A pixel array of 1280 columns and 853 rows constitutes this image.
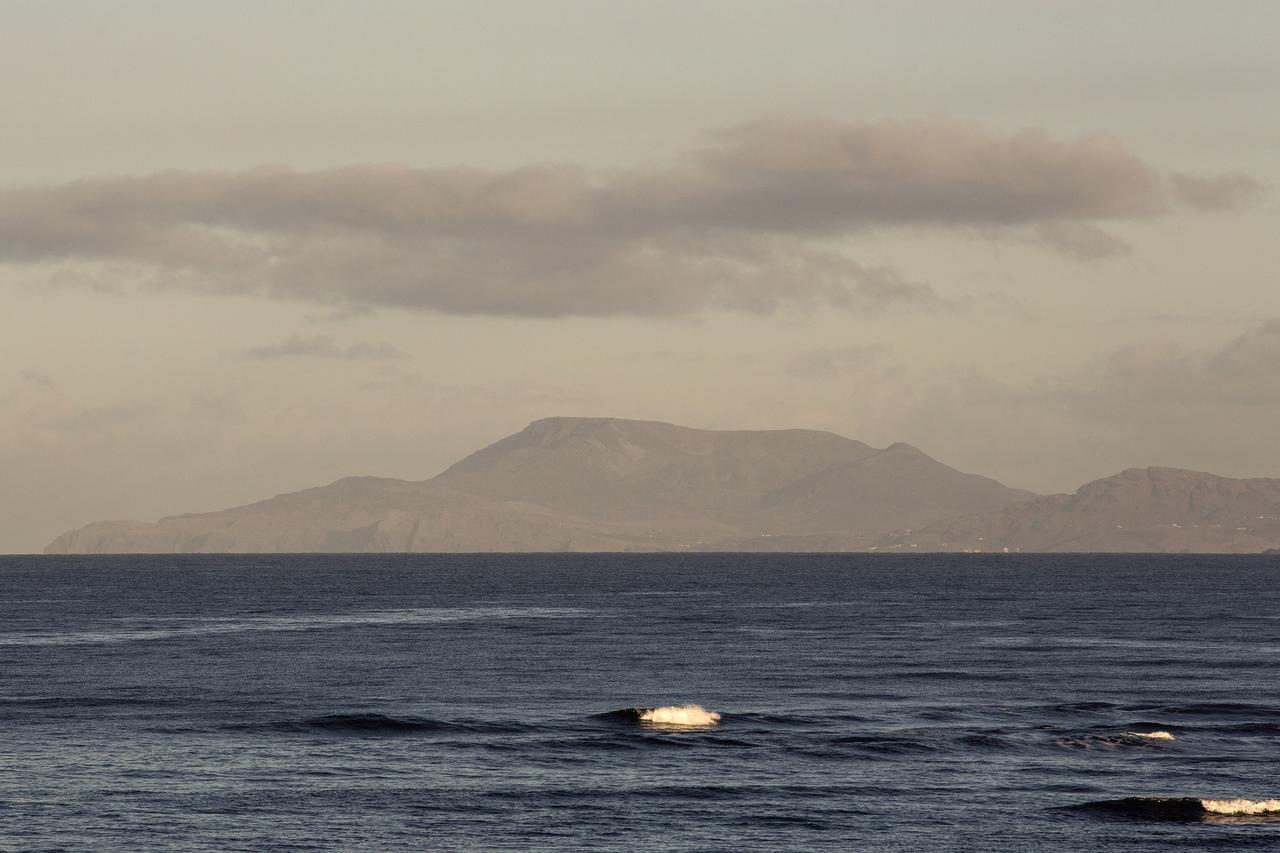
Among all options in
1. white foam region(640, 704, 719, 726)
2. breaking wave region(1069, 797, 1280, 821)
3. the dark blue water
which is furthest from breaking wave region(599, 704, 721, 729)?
breaking wave region(1069, 797, 1280, 821)

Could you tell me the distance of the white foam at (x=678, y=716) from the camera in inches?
3063

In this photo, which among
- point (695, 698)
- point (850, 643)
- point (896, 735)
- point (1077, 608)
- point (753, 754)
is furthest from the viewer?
point (1077, 608)

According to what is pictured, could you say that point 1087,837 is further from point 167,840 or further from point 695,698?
point 695,698

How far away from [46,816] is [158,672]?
51.2 metres

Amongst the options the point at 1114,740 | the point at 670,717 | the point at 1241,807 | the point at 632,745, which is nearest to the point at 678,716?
the point at 670,717

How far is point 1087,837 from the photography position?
5366 centimetres

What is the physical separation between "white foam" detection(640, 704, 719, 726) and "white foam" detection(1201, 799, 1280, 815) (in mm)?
26893

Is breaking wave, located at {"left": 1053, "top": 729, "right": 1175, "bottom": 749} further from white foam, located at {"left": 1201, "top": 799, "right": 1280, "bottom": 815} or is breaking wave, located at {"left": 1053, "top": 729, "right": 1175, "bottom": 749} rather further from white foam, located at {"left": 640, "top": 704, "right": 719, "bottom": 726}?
white foam, located at {"left": 640, "top": 704, "right": 719, "bottom": 726}

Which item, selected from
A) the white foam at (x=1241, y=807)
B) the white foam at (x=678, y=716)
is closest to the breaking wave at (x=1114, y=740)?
the white foam at (x=1241, y=807)

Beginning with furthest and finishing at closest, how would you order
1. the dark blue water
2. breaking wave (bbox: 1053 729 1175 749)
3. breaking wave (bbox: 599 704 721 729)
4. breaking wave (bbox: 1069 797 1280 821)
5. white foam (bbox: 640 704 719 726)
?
white foam (bbox: 640 704 719 726), breaking wave (bbox: 599 704 721 729), breaking wave (bbox: 1053 729 1175 749), breaking wave (bbox: 1069 797 1280 821), the dark blue water

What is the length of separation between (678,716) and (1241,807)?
29.2 metres

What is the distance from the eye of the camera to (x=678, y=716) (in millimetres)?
78562

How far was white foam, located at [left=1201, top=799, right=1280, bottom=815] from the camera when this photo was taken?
5731cm

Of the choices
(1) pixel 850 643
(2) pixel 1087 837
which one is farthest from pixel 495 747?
(1) pixel 850 643
